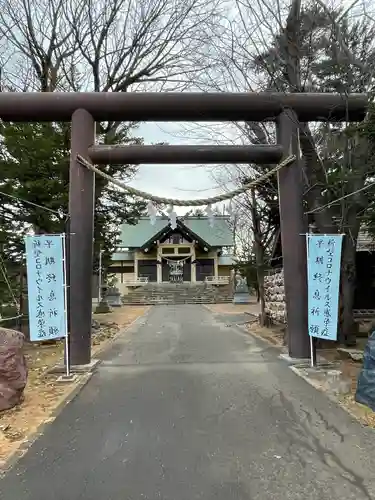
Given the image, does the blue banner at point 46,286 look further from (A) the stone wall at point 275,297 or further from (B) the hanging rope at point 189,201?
(A) the stone wall at point 275,297

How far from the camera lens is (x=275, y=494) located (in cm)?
342

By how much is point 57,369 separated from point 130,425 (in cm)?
345

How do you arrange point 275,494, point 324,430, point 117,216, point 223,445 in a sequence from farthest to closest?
point 117,216
point 324,430
point 223,445
point 275,494

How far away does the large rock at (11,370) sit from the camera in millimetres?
5582

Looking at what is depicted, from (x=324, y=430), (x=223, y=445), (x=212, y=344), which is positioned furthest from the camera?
(x=212, y=344)

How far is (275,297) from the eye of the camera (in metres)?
15.0

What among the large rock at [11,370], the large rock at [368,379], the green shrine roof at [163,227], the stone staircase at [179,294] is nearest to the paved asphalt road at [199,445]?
the large rock at [368,379]

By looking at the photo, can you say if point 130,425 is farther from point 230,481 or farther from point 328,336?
point 328,336

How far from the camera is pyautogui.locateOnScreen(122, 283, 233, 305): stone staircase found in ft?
134

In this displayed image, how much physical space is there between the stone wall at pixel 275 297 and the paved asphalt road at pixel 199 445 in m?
6.48

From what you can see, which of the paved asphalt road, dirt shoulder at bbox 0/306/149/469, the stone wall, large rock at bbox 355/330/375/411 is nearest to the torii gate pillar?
dirt shoulder at bbox 0/306/149/469

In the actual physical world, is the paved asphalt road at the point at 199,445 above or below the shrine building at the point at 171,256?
below

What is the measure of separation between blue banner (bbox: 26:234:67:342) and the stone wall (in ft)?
24.0

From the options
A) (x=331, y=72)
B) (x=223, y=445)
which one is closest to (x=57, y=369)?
(x=223, y=445)
